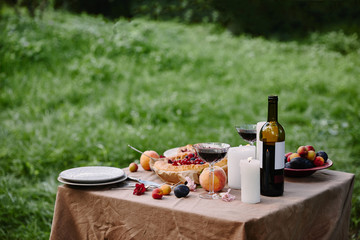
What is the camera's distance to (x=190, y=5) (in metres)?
5.95

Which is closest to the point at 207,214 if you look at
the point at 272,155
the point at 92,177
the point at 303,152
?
the point at 272,155

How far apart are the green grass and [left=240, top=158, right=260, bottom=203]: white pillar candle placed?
2.03 metres

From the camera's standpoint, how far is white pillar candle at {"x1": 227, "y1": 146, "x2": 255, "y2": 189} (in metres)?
1.86

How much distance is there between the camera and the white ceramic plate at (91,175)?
1.88m

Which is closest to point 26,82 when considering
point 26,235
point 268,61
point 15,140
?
point 15,140

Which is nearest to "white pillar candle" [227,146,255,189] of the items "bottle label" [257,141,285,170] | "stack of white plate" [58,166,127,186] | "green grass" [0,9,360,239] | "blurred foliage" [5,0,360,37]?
"bottle label" [257,141,285,170]

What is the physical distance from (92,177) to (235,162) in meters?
0.68

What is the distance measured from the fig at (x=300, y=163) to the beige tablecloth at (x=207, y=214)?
67 mm

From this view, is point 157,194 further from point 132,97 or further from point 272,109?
point 132,97

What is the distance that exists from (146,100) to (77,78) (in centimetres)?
141

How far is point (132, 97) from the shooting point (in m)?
6.25

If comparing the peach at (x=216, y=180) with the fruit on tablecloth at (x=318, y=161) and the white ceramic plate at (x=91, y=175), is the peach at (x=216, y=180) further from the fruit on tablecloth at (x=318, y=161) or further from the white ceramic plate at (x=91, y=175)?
the fruit on tablecloth at (x=318, y=161)

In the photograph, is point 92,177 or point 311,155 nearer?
point 92,177

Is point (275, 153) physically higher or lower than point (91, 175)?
higher
